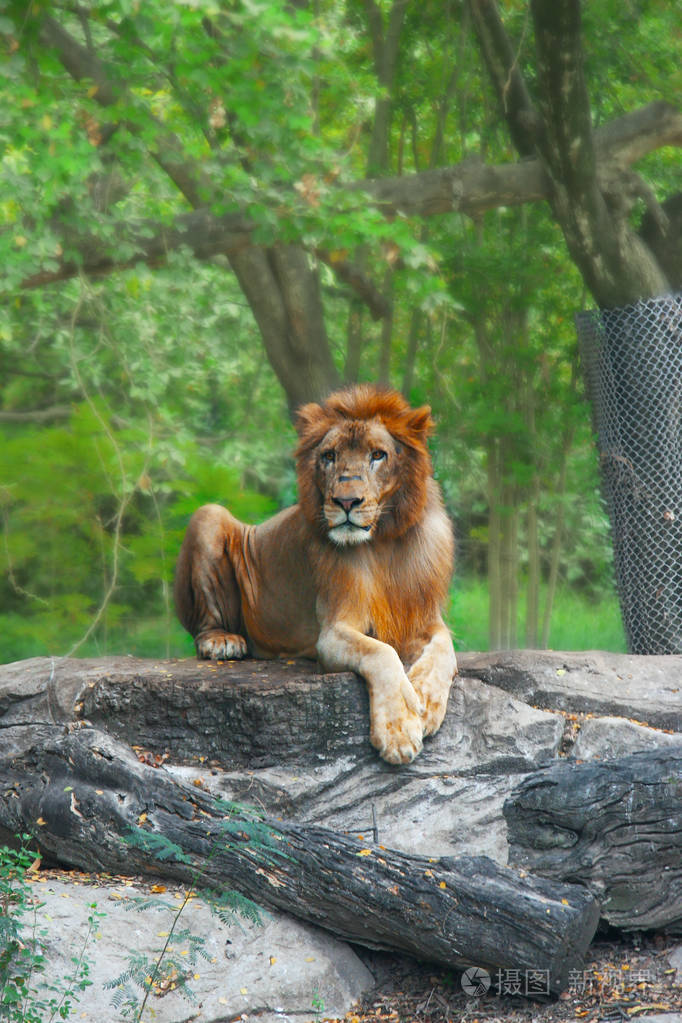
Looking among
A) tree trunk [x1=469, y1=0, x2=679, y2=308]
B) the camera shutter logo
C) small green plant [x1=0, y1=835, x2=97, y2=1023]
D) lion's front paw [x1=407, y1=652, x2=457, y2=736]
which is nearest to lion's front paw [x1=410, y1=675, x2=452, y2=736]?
lion's front paw [x1=407, y1=652, x2=457, y2=736]

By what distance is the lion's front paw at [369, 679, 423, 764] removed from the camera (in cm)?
488

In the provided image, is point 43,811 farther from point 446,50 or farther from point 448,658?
point 446,50

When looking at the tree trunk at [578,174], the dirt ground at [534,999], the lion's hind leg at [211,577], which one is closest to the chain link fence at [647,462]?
the tree trunk at [578,174]

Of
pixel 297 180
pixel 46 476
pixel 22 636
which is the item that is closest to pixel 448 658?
pixel 297 180

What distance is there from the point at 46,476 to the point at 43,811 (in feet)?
20.1

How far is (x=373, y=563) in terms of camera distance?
17.9 ft

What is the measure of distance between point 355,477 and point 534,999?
2.31 m

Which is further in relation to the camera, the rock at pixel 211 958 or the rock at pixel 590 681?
the rock at pixel 590 681

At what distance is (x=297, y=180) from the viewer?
7.88 meters

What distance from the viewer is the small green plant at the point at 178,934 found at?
363 centimetres

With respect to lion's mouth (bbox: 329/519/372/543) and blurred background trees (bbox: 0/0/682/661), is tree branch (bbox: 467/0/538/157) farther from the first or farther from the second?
lion's mouth (bbox: 329/519/372/543)

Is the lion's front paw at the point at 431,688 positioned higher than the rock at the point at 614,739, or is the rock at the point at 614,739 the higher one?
the lion's front paw at the point at 431,688

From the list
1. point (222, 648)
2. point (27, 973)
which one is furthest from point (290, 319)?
point (27, 973)

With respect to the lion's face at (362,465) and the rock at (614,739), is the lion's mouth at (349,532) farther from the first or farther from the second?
the rock at (614,739)
